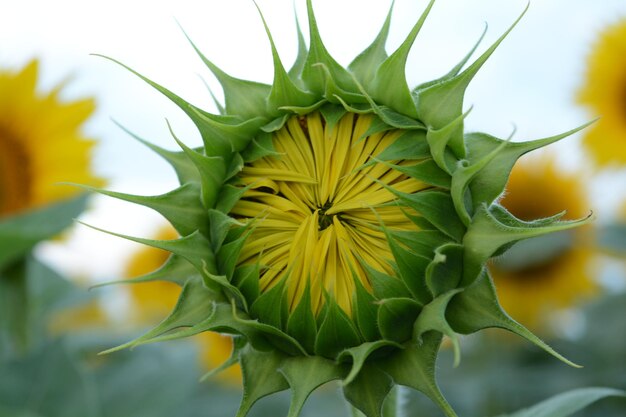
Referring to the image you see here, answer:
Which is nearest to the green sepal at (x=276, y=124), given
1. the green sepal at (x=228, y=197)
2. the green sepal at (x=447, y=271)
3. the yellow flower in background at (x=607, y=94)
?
the green sepal at (x=228, y=197)

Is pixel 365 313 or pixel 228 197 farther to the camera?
pixel 228 197

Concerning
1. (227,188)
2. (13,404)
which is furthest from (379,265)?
(13,404)

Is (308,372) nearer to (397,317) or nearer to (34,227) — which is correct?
(397,317)

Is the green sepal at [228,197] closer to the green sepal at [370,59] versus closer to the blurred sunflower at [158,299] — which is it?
the green sepal at [370,59]

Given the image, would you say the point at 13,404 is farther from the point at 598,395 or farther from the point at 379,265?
the point at 598,395

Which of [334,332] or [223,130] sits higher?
[223,130]

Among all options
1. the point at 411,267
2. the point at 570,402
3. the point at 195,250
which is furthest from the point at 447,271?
the point at 195,250
